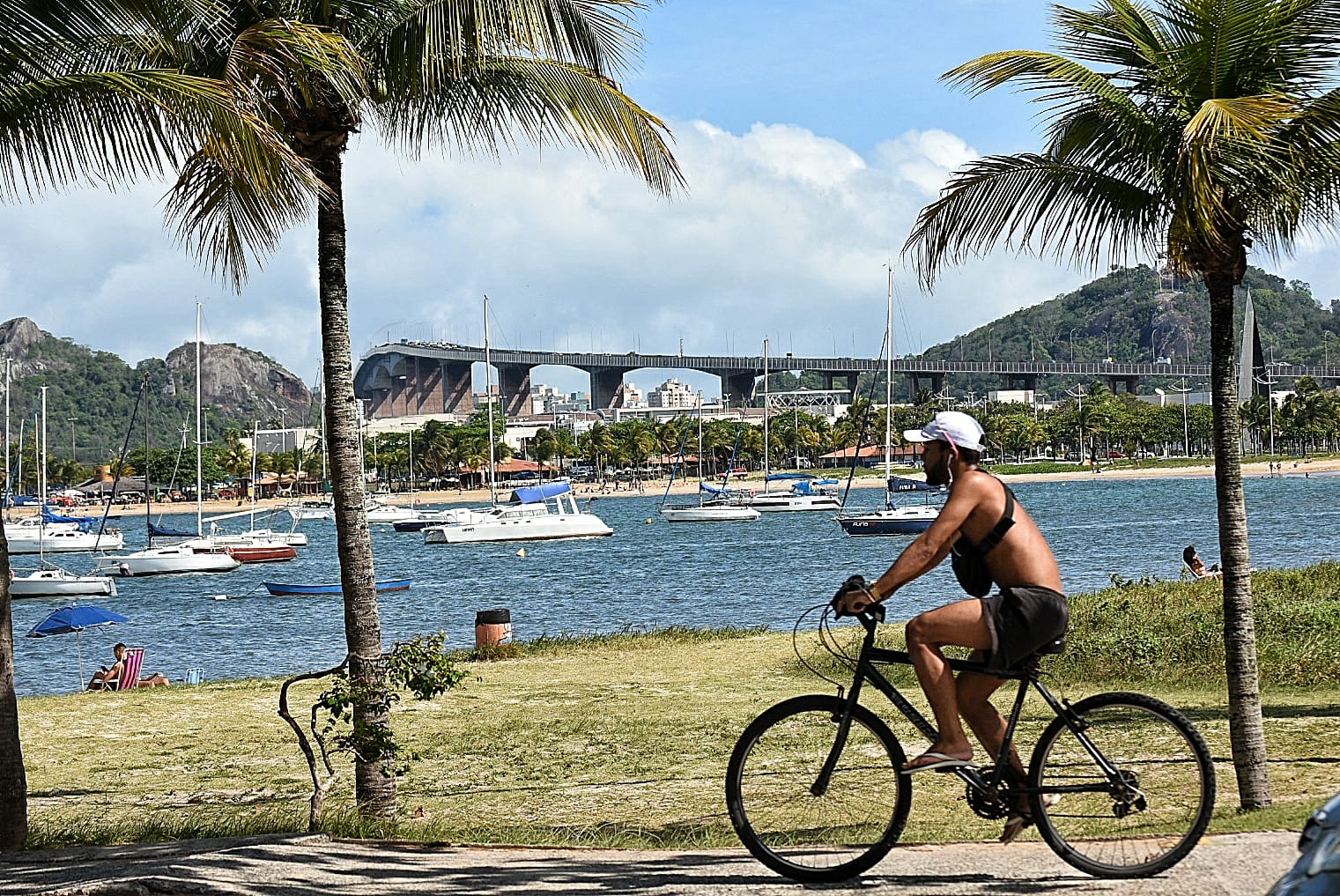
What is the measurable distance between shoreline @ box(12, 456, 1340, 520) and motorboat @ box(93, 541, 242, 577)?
71.9 m

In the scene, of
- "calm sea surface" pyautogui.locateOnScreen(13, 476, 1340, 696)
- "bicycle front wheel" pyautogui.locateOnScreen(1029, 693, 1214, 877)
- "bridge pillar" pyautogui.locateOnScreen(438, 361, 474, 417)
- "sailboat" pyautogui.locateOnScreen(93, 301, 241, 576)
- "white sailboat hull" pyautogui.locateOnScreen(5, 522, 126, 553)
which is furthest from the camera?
"bridge pillar" pyautogui.locateOnScreen(438, 361, 474, 417)

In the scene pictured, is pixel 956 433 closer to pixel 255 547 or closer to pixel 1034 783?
pixel 1034 783

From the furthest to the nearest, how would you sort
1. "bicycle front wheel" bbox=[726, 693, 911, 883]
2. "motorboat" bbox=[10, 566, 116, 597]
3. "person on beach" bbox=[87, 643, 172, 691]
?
"motorboat" bbox=[10, 566, 116, 597]
"person on beach" bbox=[87, 643, 172, 691]
"bicycle front wheel" bbox=[726, 693, 911, 883]

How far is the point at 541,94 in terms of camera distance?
29.0 ft

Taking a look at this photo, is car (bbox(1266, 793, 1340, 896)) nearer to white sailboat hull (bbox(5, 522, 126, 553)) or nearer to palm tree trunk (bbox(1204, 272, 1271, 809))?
palm tree trunk (bbox(1204, 272, 1271, 809))

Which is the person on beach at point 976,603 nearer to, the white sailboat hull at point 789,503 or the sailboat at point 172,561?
the sailboat at point 172,561

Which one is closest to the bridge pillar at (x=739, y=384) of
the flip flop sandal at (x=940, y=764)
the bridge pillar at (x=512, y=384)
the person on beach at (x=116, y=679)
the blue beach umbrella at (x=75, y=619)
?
the bridge pillar at (x=512, y=384)

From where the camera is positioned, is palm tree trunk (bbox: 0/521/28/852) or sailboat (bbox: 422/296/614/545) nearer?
palm tree trunk (bbox: 0/521/28/852)

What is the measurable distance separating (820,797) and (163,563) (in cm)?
6641

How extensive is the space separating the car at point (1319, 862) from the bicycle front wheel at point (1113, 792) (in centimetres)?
230

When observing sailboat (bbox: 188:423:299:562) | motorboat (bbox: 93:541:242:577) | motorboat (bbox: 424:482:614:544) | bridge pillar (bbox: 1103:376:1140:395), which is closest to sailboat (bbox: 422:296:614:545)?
motorboat (bbox: 424:482:614:544)

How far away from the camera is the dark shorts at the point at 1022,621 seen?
5.34m

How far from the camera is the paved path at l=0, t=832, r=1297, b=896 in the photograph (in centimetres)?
541

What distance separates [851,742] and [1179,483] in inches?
5689
